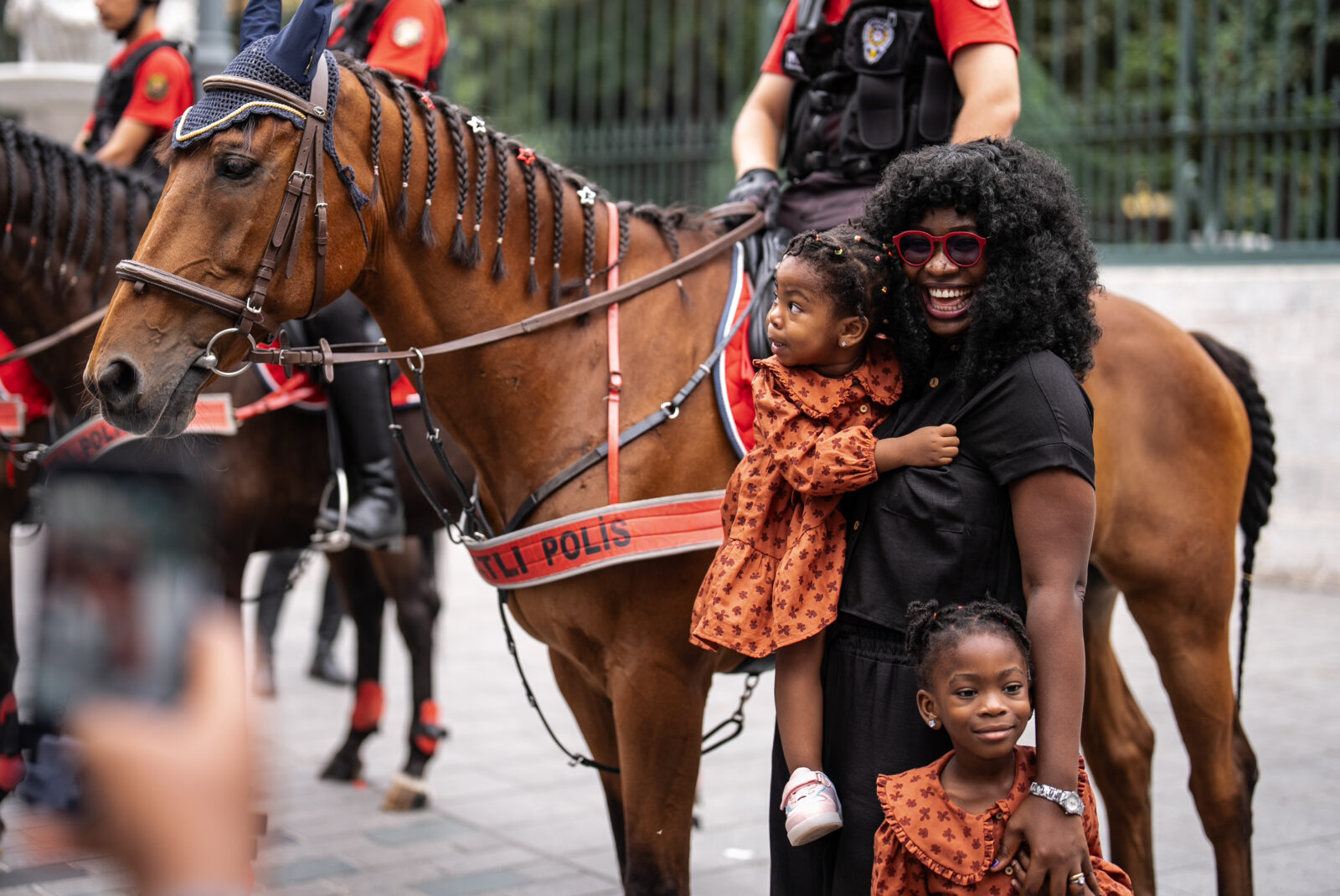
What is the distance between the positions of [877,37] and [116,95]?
325 cm

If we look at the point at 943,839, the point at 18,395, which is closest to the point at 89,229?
the point at 18,395

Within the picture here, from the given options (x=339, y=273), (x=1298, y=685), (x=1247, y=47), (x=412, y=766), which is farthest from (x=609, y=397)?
(x=1247, y=47)

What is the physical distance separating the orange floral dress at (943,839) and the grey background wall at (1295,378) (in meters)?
7.49

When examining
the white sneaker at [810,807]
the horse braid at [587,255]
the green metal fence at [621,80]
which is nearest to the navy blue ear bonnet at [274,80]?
the horse braid at [587,255]

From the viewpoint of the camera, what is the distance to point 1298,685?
21.6ft

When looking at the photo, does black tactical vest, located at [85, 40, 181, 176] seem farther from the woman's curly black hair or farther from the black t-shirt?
the black t-shirt

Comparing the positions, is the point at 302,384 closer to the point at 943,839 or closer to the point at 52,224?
the point at 52,224

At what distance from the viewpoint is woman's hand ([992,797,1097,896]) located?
6.53 ft

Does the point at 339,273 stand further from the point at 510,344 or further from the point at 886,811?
the point at 886,811

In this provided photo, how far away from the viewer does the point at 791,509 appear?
2.33 meters

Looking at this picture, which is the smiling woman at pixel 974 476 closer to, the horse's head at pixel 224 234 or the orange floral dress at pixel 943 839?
the orange floral dress at pixel 943 839

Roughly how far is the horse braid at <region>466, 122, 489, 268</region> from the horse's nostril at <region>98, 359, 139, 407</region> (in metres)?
0.76

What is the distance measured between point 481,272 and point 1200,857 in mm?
3160

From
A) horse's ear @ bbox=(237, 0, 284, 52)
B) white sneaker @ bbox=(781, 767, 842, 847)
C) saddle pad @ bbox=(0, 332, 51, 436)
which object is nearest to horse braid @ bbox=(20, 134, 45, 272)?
saddle pad @ bbox=(0, 332, 51, 436)
